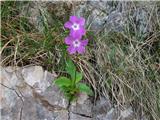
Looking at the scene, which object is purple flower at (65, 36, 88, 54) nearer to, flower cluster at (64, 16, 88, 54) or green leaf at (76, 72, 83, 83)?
flower cluster at (64, 16, 88, 54)

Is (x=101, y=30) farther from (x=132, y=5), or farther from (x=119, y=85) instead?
(x=119, y=85)

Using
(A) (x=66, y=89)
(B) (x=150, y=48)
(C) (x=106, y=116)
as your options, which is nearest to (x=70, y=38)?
(A) (x=66, y=89)

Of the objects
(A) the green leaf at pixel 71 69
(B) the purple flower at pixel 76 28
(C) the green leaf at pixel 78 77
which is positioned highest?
(B) the purple flower at pixel 76 28

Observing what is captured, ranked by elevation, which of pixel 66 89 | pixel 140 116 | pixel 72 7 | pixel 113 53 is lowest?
pixel 140 116

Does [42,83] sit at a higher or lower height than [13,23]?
lower

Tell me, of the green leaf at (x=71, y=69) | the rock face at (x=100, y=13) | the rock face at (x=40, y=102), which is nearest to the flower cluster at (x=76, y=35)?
the green leaf at (x=71, y=69)

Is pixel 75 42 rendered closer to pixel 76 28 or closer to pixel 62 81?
pixel 76 28

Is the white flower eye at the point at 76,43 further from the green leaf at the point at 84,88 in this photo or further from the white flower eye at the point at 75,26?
the green leaf at the point at 84,88

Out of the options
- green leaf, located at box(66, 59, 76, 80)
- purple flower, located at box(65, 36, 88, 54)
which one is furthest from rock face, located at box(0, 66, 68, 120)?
purple flower, located at box(65, 36, 88, 54)
